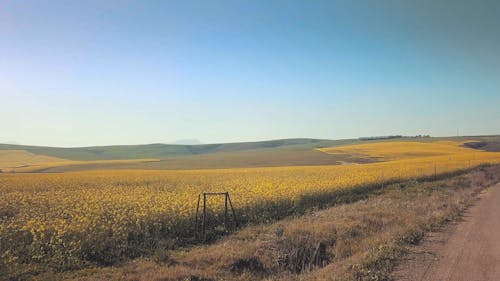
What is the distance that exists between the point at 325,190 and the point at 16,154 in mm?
110877

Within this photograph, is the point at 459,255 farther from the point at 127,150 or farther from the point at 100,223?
the point at 127,150

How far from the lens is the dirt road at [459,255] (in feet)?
27.9

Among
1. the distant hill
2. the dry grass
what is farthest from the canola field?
the distant hill

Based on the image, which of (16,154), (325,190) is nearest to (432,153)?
(325,190)

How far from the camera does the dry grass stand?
908cm

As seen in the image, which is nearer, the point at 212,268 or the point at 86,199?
the point at 212,268

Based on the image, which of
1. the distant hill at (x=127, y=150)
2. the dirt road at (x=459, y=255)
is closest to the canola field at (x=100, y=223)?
the dirt road at (x=459, y=255)

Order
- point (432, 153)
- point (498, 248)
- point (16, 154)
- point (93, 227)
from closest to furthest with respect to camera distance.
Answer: point (498, 248) → point (93, 227) → point (432, 153) → point (16, 154)

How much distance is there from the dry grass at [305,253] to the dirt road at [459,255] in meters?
0.45

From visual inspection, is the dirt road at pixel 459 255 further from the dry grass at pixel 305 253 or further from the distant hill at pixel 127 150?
the distant hill at pixel 127 150

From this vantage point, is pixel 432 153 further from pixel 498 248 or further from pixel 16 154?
pixel 16 154

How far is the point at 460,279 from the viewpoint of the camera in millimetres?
8219

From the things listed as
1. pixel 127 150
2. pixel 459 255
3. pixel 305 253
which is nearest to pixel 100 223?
pixel 305 253

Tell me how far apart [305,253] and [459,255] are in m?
3.81
